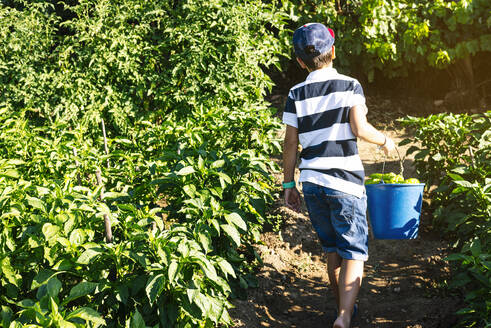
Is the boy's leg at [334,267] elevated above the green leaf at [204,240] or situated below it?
below

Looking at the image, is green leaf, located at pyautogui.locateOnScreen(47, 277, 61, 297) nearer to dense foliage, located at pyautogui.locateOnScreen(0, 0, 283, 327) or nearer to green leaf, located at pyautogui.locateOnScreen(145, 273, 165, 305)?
dense foliage, located at pyautogui.locateOnScreen(0, 0, 283, 327)

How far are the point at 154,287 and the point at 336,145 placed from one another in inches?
51.6

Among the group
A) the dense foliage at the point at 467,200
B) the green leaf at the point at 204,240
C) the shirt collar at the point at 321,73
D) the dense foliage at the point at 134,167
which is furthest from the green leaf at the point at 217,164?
the dense foliage at the point at 467,200

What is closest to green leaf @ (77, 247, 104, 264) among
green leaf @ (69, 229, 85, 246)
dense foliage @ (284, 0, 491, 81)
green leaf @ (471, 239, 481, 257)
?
green leaf @ (69, 229, 85, 246)

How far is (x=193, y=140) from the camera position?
3105mm

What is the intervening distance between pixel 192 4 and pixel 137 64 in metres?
0.81

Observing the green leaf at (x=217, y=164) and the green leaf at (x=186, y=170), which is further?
the green leaf at (x=217, y=164)

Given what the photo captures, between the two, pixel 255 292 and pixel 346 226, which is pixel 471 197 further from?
pixel 255 292

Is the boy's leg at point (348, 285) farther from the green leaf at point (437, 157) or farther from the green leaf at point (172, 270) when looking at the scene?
the green leaf at point (437, 157)

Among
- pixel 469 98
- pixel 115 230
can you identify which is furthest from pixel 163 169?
pixel 469 98

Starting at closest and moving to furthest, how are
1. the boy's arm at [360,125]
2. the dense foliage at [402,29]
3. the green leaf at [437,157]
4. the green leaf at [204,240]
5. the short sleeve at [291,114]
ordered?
the green leaf at [204,240], the boy's arm at [360,125], the short sleeve at [291,114], the green leaf at [437,157], the dense foliage at [402,29]

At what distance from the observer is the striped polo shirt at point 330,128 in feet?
8.50

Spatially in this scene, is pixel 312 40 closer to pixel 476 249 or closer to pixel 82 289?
pixel 476 249

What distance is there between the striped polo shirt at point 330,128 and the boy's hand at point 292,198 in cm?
17
